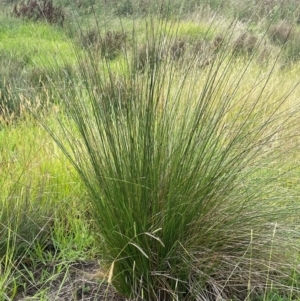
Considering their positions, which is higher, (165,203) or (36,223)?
(165,203)

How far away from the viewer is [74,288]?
2.12 m

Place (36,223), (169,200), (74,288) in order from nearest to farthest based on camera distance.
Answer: (169,200), (74,288), (36,223)

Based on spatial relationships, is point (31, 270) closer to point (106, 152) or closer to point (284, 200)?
point (106, 152)

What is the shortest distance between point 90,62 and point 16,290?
3.16ft

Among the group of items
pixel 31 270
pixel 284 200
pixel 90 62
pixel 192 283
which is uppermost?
pixel 90 62

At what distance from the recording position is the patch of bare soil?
81.3 inches

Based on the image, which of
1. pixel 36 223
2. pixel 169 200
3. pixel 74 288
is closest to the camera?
pixel 169 200

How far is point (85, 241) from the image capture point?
7.78 feet

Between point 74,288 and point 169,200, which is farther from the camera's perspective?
point 74,288

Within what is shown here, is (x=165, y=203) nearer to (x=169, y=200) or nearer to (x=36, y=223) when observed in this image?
(x=169, y=200)

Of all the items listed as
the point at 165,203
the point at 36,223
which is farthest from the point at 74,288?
the point at 165,203

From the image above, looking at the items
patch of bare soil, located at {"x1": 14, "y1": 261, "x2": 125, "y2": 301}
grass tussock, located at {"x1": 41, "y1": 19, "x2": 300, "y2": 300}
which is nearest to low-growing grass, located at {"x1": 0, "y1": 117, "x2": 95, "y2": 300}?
patch of bare soil, located at {"x1": 14, "y1": 261, "x2": 125, "y2": 301}

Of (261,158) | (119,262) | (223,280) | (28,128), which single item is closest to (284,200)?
(261,158)

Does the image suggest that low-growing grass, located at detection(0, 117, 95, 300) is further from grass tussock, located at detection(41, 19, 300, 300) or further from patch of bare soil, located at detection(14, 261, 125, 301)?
grass tussock, located at detection(41, 19, 300, 300)
